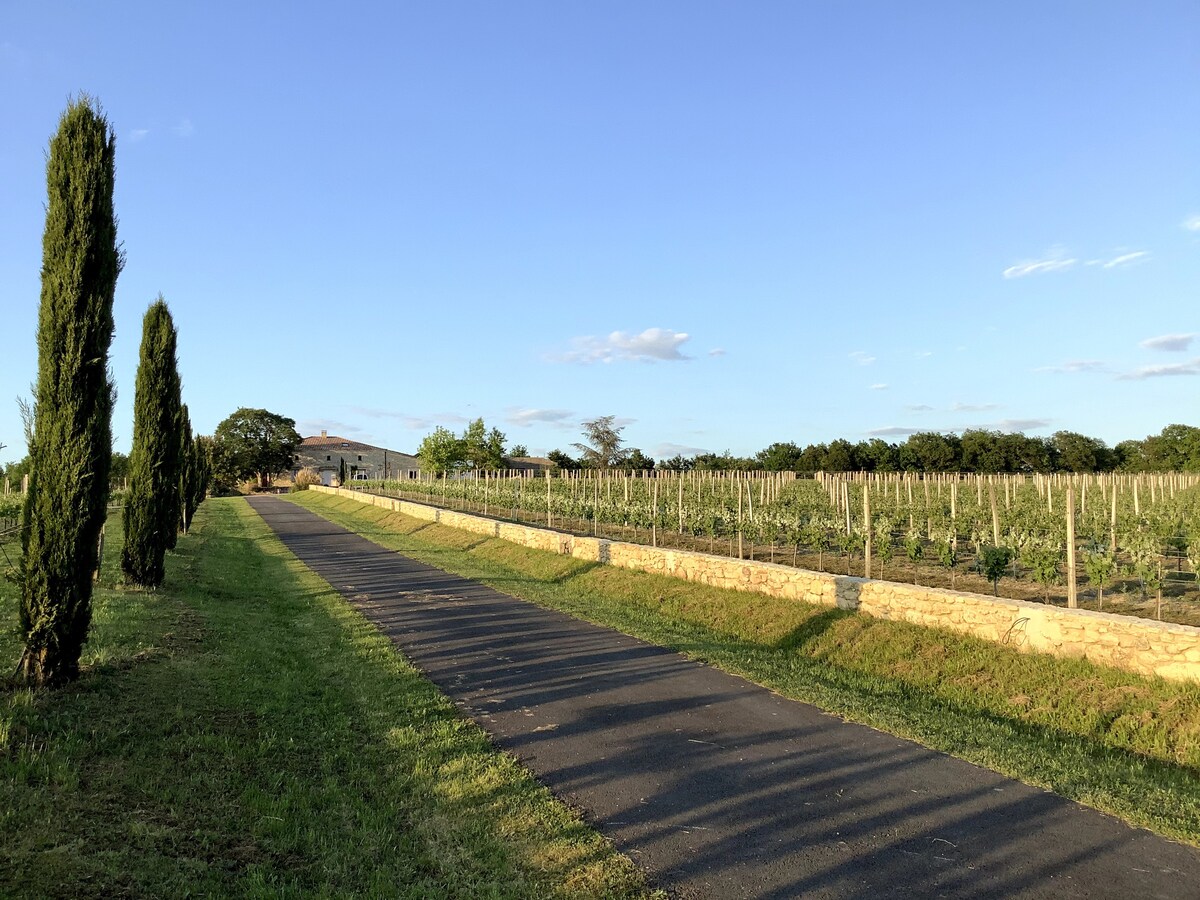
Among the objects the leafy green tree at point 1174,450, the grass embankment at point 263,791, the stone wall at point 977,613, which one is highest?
the leafy green tree at point 1174,450

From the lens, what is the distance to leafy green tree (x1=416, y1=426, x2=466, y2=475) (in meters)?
60.9

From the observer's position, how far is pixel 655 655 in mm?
8383

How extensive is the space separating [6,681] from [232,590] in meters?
7.22

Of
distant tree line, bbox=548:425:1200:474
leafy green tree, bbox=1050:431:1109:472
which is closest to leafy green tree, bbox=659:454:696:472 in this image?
distant tree line, bbox=548:425:1200:474

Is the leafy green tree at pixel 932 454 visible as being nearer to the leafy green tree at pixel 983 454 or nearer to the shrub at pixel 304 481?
the leafy green tree at pixel 983 454

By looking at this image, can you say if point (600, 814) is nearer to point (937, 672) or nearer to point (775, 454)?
point (937, 672)

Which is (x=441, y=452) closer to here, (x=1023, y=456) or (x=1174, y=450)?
(x=1023, y=456)

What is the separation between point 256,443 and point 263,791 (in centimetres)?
8109

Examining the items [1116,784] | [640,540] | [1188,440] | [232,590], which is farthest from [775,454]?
[1116,784]

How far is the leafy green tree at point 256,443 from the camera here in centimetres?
7275

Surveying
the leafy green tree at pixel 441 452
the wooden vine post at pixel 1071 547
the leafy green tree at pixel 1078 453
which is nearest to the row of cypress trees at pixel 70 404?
the wooden vine post at pixel 1071 547

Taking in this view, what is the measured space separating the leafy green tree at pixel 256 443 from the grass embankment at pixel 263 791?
233 feet

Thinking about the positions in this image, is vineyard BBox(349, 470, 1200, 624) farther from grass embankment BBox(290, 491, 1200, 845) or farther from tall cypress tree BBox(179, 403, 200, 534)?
tall cypress tree BBox(179, 403, 200, 534)

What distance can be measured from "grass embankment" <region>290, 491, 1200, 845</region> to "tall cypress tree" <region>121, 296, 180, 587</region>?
20.8 feet
